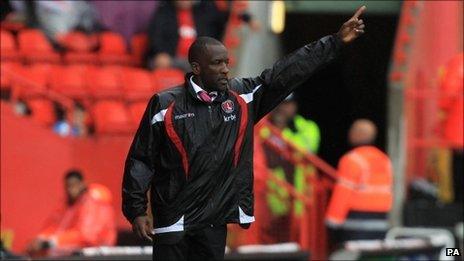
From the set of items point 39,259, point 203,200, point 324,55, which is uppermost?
point 324,55

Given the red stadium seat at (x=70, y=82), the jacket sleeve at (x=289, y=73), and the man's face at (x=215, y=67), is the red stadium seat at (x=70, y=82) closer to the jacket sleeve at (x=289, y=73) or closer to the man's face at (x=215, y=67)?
the jacket sleeve at (x=289, y=73)

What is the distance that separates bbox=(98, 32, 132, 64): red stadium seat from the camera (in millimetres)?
15812

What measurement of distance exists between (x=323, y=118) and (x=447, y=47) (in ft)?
8.39

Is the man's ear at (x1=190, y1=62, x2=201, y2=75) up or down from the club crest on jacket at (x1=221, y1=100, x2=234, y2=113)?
up

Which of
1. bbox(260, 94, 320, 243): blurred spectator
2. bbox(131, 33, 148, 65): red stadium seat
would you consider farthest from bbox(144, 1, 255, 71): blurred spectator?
bbox(260, 94, 320, 243): blurred spectator

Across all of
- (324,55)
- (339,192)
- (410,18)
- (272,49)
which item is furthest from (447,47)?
(324,55)

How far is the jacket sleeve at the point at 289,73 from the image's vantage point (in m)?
7.91

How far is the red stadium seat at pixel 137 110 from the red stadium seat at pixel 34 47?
1.12 m

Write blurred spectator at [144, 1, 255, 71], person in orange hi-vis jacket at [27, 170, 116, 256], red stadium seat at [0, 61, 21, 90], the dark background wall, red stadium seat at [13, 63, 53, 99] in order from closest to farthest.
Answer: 1. person in orange hi-vis jacket at [27, 170, 116, 256]
2. red stadium seat at [0, 61, 21, 90]
3. red stadium seat at [13, 63, 53, 99]
4. blurred spectator at [144, 1, 255, 71]
5. the dark background wall

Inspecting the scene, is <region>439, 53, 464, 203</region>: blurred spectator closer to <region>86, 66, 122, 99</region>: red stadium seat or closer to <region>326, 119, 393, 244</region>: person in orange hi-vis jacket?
<region>326, 119, 393, 244</region>: person in orange hi-vis jacket

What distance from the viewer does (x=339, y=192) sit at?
12703mm

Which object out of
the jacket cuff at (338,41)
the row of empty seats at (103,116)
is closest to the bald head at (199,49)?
the jacket cuff at (338,41)

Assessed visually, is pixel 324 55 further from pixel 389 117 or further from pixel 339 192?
pixel 389 117

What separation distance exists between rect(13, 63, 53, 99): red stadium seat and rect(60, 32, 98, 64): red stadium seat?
389 mm
